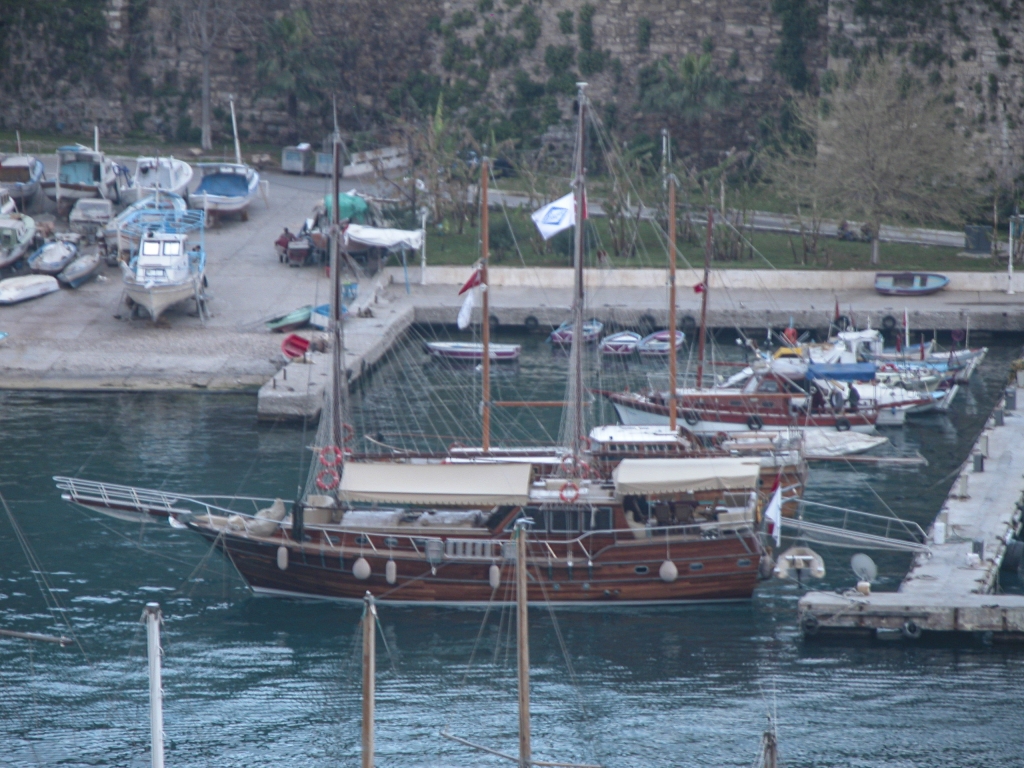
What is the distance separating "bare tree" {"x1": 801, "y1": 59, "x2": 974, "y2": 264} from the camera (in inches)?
1996

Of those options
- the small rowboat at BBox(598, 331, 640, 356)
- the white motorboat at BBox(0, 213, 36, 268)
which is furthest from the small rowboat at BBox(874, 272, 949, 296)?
the white motorboat at BBox(0, 213, 36, 268)

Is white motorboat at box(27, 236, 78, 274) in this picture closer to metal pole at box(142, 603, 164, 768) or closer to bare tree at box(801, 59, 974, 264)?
bare tree at box(801, 59, 974, 264)

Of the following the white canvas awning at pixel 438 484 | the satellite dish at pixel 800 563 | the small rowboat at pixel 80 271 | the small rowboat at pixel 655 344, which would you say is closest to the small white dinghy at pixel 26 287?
the small rowboat at pixel 80 271

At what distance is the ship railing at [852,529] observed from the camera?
1095 inches

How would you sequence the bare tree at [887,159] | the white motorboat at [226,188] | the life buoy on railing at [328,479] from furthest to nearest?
the white motorboat at [226,188] → the bare tree at [887,159] → the life buoy on railing at [328,479]

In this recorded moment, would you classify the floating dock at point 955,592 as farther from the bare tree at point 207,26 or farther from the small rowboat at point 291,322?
the bare tree at point 207,26

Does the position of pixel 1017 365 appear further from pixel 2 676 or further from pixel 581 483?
pixel 2 676

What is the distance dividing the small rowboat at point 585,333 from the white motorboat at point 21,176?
20464 millimetres

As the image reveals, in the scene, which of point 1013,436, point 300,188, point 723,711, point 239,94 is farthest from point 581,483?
point 239,94

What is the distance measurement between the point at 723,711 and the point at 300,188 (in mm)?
40732

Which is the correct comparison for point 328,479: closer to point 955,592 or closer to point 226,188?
point 955,592

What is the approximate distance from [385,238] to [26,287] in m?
11.4

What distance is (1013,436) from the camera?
116 feet

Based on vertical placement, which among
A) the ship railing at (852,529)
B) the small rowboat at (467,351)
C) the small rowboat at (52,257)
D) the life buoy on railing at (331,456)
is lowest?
the ship railing at (852,529)
